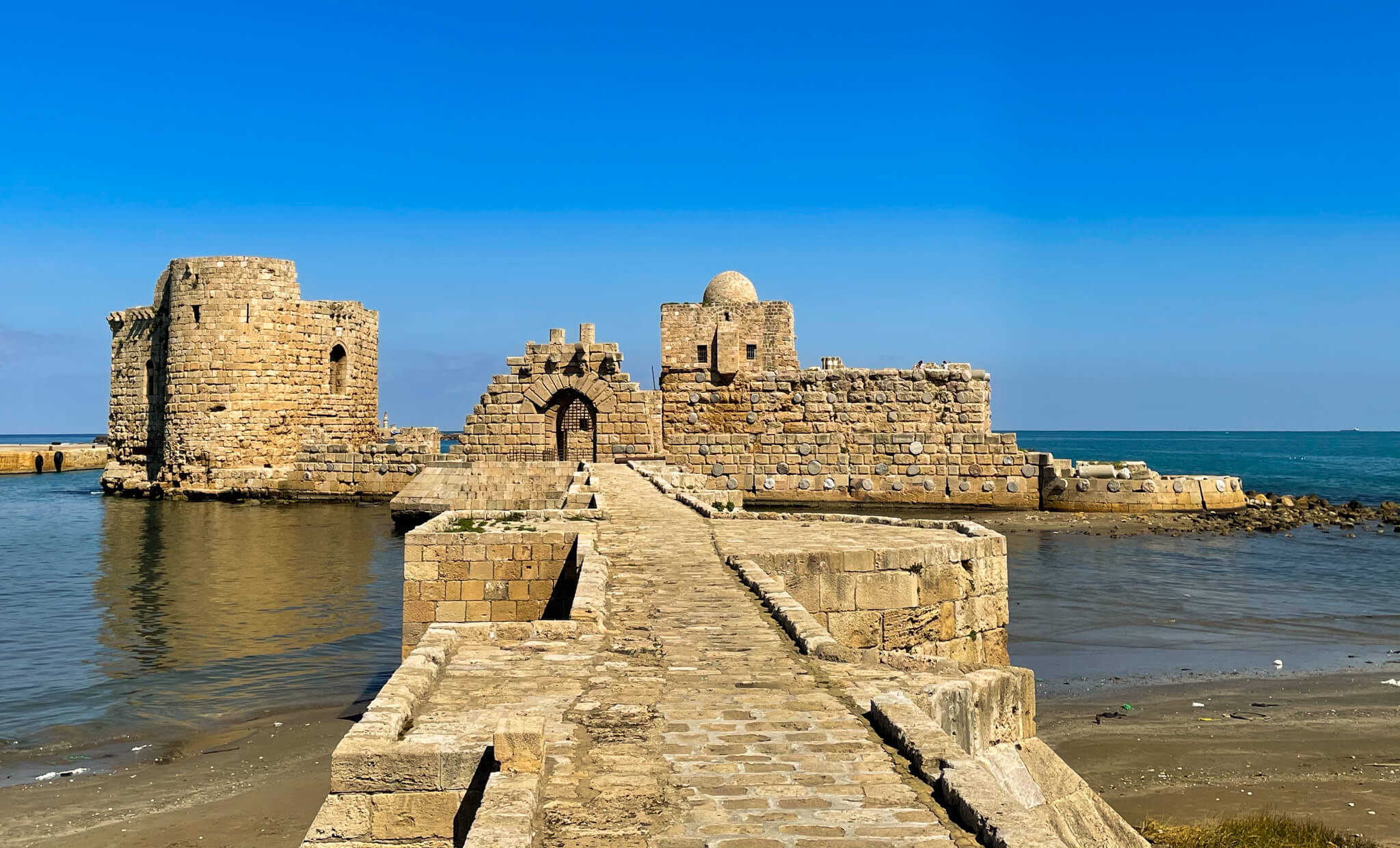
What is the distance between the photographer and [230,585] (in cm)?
1433

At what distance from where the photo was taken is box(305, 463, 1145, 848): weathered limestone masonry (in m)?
2.96

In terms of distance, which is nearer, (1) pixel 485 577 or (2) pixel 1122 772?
(2) pixel 1122 772

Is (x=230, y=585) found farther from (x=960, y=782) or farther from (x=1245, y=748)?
(x=960, y=782)

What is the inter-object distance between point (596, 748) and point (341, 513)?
21.6 meters

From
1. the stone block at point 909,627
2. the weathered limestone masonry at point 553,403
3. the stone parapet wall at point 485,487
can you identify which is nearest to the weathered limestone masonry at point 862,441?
the weathered limestone masonry at point 553,403

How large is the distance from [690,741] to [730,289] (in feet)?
89.4

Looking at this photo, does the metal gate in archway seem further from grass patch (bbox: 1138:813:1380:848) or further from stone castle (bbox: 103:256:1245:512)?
grass patch (bbox: 1138:813:1380:848)

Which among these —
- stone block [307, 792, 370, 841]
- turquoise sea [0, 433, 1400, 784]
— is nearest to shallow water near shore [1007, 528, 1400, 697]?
turquoise sea [0, 433, 1400, 784]

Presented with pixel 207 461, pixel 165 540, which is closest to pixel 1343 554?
pixel 165 540

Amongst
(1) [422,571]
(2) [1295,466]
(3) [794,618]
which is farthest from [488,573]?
(2) [1295,466]

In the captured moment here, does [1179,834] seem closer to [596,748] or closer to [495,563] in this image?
[596,748]

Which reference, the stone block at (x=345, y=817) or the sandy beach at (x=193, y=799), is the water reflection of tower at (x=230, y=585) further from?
the stone block at (x=345, y=817)

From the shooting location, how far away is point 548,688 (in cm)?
433

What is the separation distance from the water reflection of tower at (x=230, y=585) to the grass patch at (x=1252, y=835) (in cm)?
838
